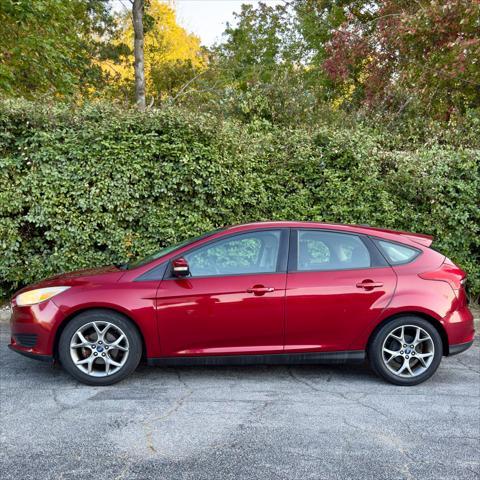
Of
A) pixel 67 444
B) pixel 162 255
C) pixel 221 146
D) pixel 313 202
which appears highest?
pixel 221 146

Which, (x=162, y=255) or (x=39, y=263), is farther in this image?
(x=39, y=263)

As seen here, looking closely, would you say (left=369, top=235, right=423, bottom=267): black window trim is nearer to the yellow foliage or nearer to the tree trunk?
the tree trunk

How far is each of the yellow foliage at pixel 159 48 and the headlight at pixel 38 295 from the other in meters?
21.3

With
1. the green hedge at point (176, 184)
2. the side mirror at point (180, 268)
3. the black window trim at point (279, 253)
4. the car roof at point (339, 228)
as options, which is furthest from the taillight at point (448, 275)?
the green hedge at point (176, 184)

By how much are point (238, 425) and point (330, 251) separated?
1867 mm

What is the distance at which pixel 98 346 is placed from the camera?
14.8 feet

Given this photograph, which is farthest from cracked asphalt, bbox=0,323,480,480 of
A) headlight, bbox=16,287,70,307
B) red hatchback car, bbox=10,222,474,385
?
headlight, bbox=16,287,70,307

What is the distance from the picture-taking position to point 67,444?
3.41 m

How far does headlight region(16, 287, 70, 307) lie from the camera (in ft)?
15.1

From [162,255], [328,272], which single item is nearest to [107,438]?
[162,255]

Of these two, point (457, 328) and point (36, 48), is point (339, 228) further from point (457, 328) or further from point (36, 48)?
point (36, 48)

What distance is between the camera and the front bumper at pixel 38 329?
451cm

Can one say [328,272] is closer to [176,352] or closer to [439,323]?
[439,323]

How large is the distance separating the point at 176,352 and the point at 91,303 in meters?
0.87
